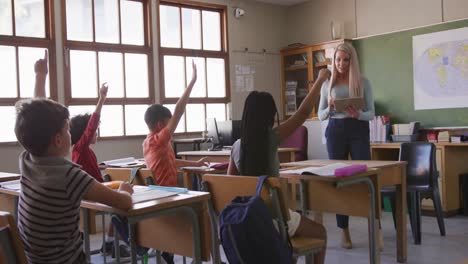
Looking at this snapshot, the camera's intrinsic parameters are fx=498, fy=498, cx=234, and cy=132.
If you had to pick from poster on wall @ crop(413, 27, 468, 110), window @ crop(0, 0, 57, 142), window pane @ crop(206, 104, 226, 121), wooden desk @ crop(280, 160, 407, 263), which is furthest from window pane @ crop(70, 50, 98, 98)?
poster on wall @ crop(413, 27, 468, 110)

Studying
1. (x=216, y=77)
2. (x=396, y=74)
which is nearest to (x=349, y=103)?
(x=396, y=74)

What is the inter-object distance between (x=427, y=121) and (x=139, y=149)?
3.34 meters

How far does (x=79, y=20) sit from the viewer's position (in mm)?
5484

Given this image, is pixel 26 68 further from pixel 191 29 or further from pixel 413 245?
pixel 413 245

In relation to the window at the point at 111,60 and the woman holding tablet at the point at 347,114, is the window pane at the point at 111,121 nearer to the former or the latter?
the window at the point at 111,60

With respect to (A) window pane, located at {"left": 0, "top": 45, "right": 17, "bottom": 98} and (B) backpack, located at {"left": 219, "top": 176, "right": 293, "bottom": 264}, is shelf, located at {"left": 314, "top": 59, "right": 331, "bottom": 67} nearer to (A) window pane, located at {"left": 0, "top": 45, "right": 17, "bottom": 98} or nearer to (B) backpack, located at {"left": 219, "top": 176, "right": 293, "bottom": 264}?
(A) window pane, located at {"left": 0, "top": 45, "right": 17, "bottom": 98}

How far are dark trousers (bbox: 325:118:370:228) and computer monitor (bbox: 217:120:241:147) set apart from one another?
1924 mm

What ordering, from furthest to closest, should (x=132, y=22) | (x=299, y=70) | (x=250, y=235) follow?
(x=299, y=70) < (x=132, y=22) < (x=250, y=235)

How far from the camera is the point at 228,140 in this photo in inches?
221

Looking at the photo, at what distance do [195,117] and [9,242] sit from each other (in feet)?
16.6

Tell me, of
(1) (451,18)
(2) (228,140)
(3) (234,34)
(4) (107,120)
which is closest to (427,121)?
(1) (451,18)

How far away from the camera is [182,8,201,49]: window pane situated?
641cm

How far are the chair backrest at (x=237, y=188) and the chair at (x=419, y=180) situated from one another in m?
1.94

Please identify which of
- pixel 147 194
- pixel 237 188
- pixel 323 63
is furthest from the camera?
pixel 323 63
